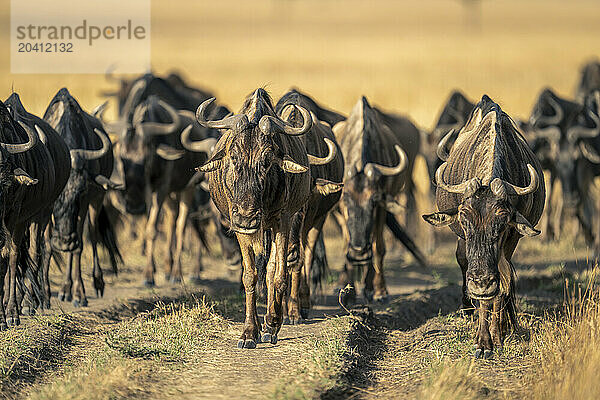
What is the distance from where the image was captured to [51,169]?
9.37 m

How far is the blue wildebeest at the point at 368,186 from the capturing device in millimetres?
10242

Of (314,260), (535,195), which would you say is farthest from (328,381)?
(314,260)

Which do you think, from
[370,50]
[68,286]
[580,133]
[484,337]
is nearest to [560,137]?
[580,133]

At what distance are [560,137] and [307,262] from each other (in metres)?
6.55

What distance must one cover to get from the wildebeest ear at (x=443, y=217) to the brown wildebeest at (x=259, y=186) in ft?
3.70

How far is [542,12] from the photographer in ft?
286

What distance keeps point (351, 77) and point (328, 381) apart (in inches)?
1600

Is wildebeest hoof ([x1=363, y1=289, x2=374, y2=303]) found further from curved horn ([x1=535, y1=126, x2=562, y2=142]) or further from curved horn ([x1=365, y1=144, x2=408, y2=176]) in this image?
curved horn ([x1=535, y1=126, x2=562, y2=142])

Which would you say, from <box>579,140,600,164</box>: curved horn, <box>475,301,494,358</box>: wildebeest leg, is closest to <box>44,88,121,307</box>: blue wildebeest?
<box>475,301,494,358</box>: wildebeest leg

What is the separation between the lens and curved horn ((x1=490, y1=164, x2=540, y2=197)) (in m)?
7.29

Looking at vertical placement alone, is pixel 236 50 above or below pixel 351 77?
above

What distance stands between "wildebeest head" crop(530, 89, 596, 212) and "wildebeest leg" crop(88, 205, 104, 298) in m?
7.43

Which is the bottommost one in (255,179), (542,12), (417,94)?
(255,179)

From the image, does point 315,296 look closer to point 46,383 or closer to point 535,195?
point 535,195
